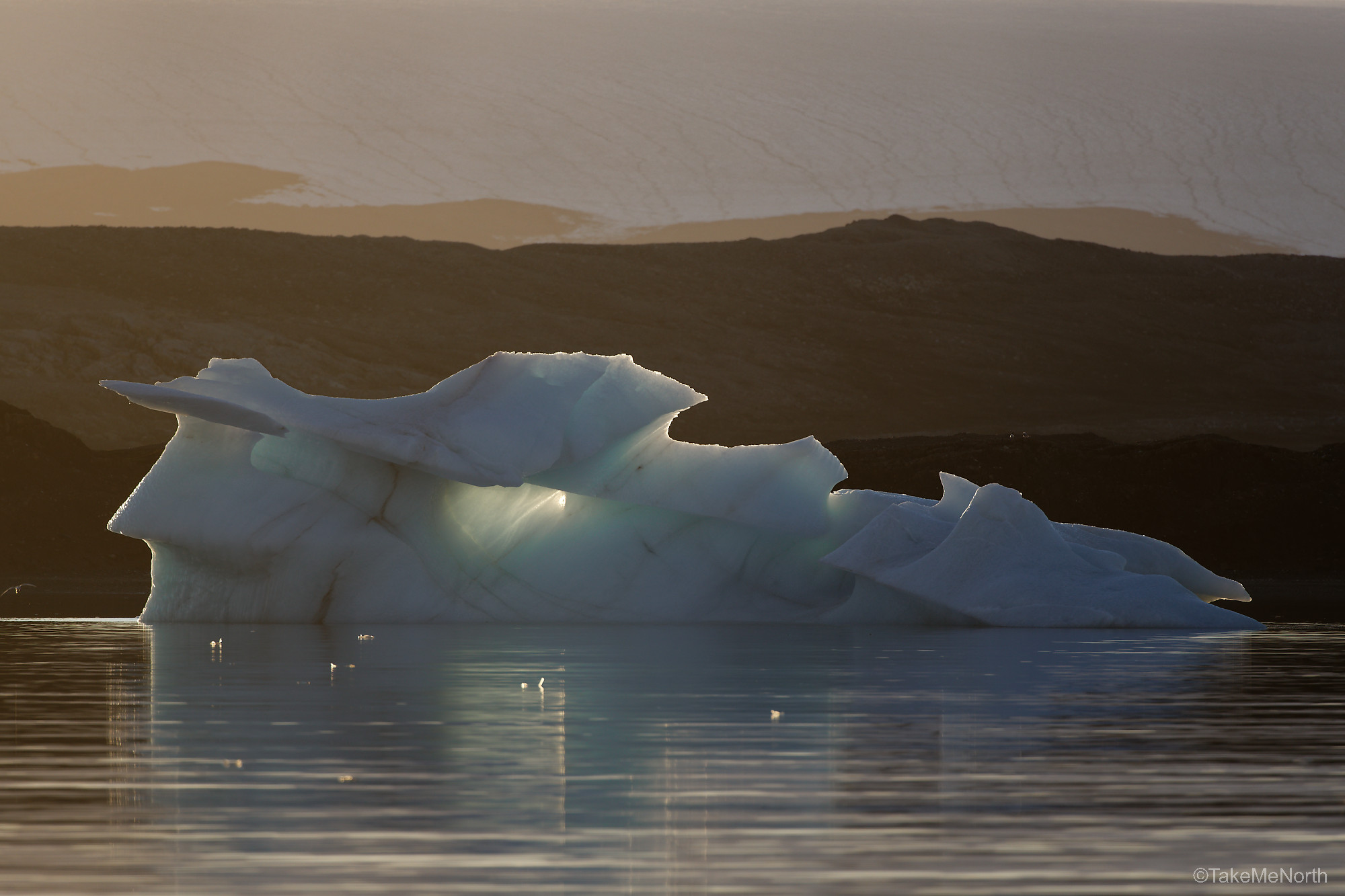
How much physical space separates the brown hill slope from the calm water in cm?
→ 7031

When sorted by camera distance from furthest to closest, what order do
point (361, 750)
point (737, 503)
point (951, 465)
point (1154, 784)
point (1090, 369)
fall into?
1. point (1090, 369)
2. point (951, 465)
3. point (737, 503)
4. point (361, 750)
5. point (1154, 784)

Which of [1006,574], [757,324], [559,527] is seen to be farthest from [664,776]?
[757,324]

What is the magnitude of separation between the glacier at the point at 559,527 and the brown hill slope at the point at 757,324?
202ft

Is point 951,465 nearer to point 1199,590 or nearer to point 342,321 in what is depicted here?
point 1199,590

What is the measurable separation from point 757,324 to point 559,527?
318ft

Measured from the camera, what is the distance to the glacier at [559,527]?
19016 mm

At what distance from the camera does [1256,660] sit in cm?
1476

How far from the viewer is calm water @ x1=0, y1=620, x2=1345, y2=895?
557 centimetres

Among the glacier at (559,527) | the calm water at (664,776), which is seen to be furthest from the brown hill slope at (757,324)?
the calm water at (664,776)

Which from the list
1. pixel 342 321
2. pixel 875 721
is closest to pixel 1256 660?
pixel 875 721

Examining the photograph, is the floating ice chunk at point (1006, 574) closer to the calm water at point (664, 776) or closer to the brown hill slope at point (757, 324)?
the calm water at point (664, 776)

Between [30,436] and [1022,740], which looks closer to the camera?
[1022,740]

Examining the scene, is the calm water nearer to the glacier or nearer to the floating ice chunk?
the floating ice chunk

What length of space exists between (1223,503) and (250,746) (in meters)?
37.8
